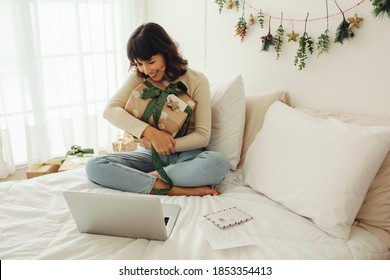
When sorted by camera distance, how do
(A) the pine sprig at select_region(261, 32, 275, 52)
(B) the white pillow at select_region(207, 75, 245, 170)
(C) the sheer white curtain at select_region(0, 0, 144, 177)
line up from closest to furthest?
(B) the white pillow at select_region(207, 75, 245, 170) < (A) the pine sprig at select_region(261, 32, 275, 52) < (C) the sheer white curtain at select_region(0, 0, 144, 177)

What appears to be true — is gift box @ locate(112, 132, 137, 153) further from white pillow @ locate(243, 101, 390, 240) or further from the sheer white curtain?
white pillow @ locate(243, 101, 390, 240)

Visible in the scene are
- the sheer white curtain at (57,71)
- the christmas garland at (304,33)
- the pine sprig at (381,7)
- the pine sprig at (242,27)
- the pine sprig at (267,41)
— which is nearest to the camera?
the pine sprig at (381,7)

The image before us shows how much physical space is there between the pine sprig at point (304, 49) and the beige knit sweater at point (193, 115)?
46 centimetres

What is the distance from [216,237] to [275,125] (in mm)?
612

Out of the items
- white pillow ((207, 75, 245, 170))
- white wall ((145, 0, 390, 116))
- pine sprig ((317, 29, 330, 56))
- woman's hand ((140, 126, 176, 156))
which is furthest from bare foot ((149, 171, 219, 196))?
pine sprig ((317, 29, 330, 56))

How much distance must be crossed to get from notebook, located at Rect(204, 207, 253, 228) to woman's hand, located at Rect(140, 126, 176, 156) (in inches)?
16.5

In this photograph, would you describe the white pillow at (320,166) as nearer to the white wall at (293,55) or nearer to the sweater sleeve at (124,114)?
the white wall at (293,55)

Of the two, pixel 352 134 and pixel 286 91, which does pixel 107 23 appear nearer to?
pixel 286 91

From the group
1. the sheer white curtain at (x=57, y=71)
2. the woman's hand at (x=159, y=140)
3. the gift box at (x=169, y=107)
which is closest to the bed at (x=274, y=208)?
the woman's hand at (x=159, y=140)

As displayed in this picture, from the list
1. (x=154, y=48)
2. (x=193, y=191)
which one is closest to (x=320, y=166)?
(x=193, y=191)

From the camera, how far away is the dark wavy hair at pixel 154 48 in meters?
1.55

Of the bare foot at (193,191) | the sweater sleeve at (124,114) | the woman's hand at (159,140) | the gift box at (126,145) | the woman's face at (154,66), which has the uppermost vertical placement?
the woman's face at (154,66)

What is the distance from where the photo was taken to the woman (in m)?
1.45
